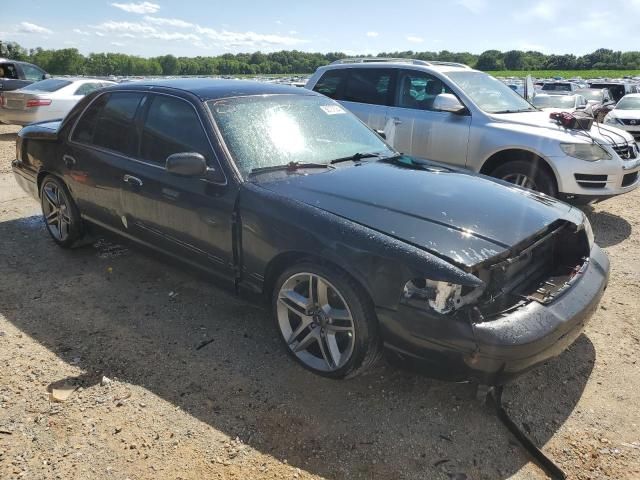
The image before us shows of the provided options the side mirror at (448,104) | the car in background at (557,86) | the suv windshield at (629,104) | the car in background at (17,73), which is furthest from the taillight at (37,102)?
the car in background at (557,86)

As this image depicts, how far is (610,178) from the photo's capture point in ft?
18.2

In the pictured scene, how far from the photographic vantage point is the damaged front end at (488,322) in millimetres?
2334

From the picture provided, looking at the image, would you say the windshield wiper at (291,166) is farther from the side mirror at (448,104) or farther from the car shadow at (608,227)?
the car shadow at (608,227)

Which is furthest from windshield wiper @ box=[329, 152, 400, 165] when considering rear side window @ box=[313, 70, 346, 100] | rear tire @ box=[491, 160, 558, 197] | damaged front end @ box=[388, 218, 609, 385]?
rear side window @ box=[313, 70, 346, 100]

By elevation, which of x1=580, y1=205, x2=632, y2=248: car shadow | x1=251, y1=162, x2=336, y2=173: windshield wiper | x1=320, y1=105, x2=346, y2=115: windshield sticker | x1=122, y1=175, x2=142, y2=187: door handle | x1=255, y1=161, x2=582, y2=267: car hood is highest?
x1=320, y1=105, x2=346, y2=115: windshield sticker

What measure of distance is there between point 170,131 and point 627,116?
13.4 metres

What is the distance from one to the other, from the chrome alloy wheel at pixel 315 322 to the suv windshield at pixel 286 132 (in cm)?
86

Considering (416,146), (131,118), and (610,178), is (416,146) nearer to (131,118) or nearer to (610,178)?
(610,178)

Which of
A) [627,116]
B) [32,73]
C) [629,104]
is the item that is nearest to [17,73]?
[32,73]

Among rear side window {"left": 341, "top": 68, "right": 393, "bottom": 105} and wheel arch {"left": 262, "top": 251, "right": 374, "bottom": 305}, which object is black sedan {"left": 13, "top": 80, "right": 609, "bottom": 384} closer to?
wheel arch {"left": 262, "top": 251, "right": 374, "bottom": 305}

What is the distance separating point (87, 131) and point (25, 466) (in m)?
2.88

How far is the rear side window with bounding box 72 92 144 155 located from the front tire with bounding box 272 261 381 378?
184 centimetres

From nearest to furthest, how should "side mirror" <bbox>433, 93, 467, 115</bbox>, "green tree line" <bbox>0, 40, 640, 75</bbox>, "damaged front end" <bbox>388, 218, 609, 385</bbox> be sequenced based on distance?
1. "damaged front end" <bbox>388, 218, 609, 385</bbox>
2. "side mirror" <bbox>433, 93, 467, 115</bbox>
3. "green tree line" <bbox>0, 40, 640, 75</bbox>

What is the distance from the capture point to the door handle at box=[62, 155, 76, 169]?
4.38 meters
